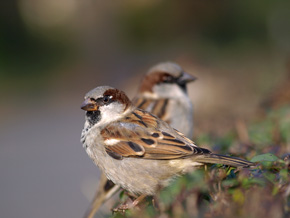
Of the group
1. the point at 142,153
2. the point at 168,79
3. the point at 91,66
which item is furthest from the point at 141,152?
the point at 91,66

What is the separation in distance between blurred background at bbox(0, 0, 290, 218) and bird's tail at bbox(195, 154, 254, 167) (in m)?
1.13

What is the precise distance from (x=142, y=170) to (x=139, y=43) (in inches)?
396

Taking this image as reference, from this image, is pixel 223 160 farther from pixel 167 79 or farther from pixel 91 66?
pixel 91 66

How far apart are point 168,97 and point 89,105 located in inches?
48.5

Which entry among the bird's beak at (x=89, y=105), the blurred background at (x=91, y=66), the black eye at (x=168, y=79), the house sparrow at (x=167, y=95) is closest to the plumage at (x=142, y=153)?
the bird's beak at (x=89, y=105)

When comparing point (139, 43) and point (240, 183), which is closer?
point (240, 183)

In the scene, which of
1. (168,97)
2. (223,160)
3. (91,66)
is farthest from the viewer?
(91,66)

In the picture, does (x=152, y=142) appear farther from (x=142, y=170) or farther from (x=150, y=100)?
(x=150, y=100)

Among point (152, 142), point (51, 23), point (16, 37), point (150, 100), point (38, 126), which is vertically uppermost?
point (51, 23)

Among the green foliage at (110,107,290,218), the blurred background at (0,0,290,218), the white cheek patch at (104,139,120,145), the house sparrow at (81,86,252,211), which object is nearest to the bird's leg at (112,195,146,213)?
the house sparrow at (81,86,252,211)

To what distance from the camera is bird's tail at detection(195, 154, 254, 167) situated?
7.97 feet

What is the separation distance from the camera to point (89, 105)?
Result: 125 inches

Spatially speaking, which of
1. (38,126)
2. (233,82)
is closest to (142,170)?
(233,82)

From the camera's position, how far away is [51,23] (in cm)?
1246
